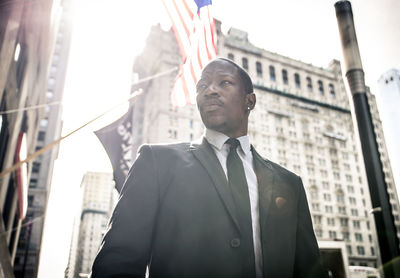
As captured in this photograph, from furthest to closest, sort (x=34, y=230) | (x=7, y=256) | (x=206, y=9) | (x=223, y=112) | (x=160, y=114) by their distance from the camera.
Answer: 1. (x=160, y=114)
2. (x=34, y=230)
3. (x=7, y=256)
4. (x=206, y=9)
5. (x=223, y=112)

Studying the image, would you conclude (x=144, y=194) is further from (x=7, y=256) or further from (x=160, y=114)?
(x=160, y=114)

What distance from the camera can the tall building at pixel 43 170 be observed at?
4766 centimetres

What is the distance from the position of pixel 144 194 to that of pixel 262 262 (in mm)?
912

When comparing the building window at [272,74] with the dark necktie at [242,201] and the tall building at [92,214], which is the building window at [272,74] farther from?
the dark necktie at [242,201]

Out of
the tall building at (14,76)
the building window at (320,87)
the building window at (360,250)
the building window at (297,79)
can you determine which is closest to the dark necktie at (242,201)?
the tall building at (14,76)

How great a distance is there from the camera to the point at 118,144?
12047 millimetres

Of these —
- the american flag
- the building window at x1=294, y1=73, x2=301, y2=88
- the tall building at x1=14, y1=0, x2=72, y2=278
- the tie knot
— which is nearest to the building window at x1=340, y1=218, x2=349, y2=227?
the building window at x1=294, y1=73, x2=301, y2=88

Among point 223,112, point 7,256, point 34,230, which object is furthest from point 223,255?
point 34,230

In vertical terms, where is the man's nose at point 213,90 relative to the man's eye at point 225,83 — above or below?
below

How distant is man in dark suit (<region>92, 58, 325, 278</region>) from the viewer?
1877 mm

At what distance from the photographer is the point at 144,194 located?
2.04m

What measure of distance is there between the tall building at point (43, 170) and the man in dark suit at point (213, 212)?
3877 centimetres

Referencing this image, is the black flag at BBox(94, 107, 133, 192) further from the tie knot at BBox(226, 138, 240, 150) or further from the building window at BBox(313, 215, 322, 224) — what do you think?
the building window at BBox(313, 215, 322, 224)

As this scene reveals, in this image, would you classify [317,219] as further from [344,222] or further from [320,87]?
[320,87]
